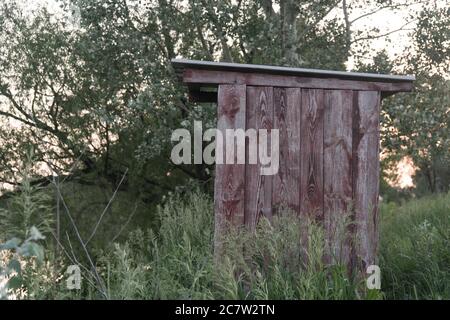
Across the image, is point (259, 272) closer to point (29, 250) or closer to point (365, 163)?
point (365, 163)

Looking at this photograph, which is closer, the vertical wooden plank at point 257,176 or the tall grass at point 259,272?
the tall grass at point 259,272

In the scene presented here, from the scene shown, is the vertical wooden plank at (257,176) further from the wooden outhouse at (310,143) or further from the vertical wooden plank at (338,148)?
the vertical wooden plank at (338,148)

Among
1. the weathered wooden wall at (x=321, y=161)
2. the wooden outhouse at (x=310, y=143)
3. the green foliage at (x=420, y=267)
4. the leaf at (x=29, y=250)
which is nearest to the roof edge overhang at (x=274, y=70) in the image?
the wooden outhouse at (x=310, y=143)

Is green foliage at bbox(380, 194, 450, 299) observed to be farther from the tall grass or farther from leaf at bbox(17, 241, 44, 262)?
leaf at bbox(17, 241, 44, 262)

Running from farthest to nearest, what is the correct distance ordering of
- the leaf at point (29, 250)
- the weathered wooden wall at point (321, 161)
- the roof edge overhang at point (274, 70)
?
the weathered wooden wall at point (321, 161)
the roof edge overhang at point (274, 70)
the leaf at point (29, 250)

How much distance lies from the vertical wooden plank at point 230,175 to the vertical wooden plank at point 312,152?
574mm

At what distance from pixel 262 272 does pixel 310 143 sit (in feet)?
4.14

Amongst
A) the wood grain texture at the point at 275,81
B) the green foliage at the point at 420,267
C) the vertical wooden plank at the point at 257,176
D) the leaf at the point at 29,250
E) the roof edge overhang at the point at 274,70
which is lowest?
the green foliage at the point at 420,267

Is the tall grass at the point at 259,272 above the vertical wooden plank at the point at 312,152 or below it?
below

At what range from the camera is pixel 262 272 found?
5242mm

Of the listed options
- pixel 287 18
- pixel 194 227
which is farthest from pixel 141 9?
pixel 194 227

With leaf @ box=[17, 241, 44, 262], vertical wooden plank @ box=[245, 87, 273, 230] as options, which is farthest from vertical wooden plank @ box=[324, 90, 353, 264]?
leaf @ box=[17, 241, 44, 262]

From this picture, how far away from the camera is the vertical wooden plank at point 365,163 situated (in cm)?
560
